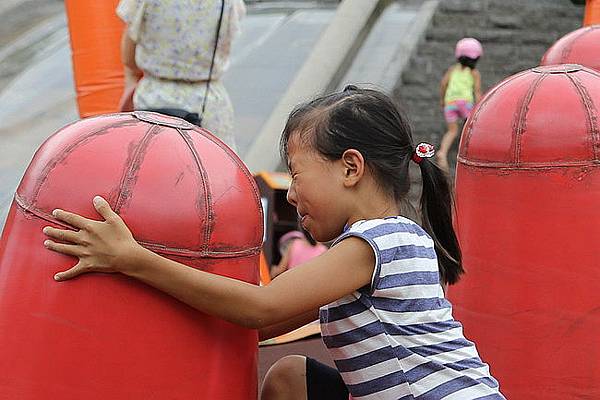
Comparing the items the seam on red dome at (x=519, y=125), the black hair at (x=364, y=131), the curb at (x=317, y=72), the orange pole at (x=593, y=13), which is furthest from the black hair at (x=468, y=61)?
the black hair at (x=364, y=131)

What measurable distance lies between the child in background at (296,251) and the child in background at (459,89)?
3.13m

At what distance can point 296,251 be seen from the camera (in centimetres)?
650

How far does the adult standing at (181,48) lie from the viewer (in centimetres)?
524

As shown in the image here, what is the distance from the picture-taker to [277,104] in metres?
9.60

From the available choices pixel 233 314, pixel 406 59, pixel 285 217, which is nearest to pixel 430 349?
pixel 233 314

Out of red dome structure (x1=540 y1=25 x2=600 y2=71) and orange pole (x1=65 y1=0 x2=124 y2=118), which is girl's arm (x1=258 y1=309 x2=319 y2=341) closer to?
red dome structure (x1=540 y1=25 x2=600 y2=71)

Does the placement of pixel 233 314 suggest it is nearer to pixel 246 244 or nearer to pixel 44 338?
pixel 246 244

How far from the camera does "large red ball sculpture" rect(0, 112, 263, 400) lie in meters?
2.63

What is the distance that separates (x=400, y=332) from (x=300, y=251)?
356 cm

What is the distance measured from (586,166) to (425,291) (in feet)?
3.68

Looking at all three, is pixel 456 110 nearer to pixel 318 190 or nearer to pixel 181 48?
pixel 181 48

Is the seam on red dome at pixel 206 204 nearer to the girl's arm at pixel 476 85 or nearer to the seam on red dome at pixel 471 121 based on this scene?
the seam on red dome at pixel 471 121

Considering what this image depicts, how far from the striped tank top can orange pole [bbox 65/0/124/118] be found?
419 cm

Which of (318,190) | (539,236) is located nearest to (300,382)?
(318,190)
